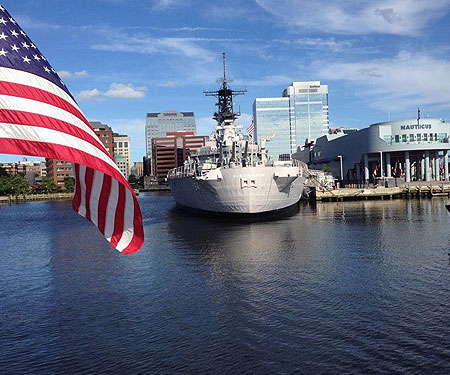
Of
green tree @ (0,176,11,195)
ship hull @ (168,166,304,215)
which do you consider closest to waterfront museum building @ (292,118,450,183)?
ship hull @ (168,166,304,215)

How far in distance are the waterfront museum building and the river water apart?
6917 cm

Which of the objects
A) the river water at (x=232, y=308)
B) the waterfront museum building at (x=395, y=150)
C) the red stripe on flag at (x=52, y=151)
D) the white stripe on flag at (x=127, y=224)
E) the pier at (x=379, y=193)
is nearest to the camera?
the red stripe on flag at (x=52, y=151)

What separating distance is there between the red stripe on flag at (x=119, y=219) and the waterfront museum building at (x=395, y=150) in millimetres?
96348

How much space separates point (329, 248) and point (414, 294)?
12.5m

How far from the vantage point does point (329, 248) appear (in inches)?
1276

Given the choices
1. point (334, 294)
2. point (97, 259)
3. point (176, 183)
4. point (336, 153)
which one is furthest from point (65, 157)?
point (336, 153)

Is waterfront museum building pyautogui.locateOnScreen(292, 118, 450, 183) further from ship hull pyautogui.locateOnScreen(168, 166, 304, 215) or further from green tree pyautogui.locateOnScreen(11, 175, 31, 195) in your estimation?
green tree pyautogui.locateOnScreen(11, 175, 31, 195)

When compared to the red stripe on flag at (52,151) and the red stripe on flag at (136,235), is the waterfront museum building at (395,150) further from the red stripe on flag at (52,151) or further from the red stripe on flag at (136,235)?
the red stripe on flag at (52,151)

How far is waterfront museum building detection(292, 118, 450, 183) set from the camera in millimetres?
99500

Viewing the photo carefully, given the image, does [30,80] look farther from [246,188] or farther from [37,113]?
[246,188]

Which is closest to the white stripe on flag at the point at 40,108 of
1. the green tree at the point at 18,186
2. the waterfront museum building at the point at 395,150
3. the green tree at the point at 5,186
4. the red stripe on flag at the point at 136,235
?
the red stripe on flag at the point at 136,235

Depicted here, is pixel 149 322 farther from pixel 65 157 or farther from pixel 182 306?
pixel 65 157

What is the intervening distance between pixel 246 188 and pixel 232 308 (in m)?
29.9

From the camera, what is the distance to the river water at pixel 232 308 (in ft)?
46.0
